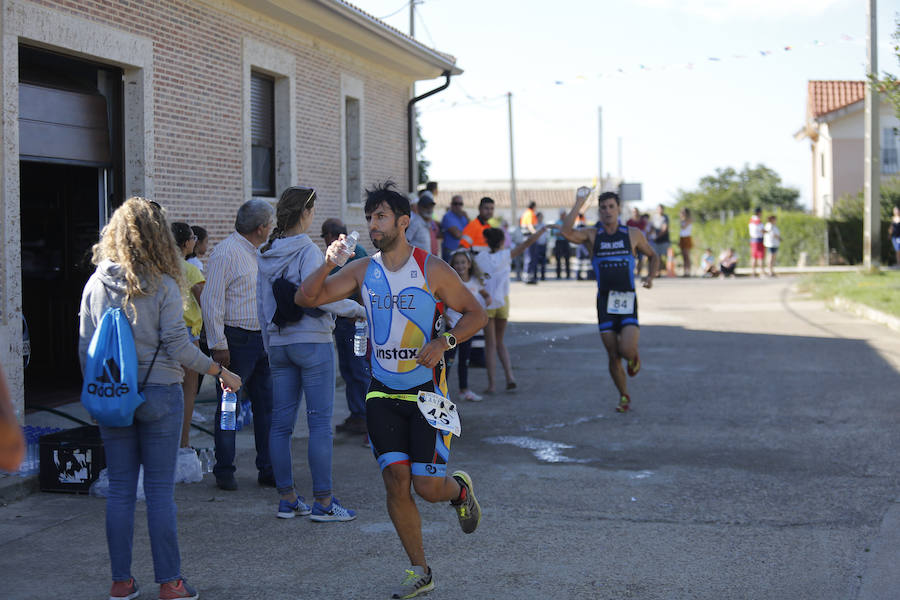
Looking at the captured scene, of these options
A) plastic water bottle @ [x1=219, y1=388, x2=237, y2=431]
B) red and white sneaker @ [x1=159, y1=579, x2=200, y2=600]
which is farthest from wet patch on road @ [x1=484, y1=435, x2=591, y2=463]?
red and white sneaker @ [x1=159, y1=579, x2=200, y2=600]

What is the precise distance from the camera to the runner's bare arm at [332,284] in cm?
505

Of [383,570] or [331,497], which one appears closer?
[383,570]

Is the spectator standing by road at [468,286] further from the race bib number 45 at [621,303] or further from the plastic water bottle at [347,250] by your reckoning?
the plastic water bottle at [347,250]

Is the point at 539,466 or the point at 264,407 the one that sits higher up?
the point at 264,407

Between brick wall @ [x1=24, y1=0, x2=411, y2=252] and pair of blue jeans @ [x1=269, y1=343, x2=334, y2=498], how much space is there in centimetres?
457

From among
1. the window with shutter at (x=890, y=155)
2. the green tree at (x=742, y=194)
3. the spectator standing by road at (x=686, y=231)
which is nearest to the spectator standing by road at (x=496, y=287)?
the spectator standing by road at (x=686, y=231)

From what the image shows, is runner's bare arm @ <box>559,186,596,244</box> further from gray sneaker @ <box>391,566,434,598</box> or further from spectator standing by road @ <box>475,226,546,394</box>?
gray sneaker @ <box>391,566,434,598</box>

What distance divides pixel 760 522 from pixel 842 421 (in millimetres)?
3511

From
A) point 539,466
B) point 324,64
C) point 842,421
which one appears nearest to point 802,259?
point 324,64

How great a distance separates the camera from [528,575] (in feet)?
16.6

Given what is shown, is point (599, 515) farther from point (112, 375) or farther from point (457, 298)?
point (112, 375)

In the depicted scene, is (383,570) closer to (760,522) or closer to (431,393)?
(431,393)

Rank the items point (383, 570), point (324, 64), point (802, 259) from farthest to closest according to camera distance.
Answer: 1. point (802, 259)
2. point (324, 64)
3. point (383, 570)

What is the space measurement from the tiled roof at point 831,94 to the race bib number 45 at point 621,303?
122 feet
